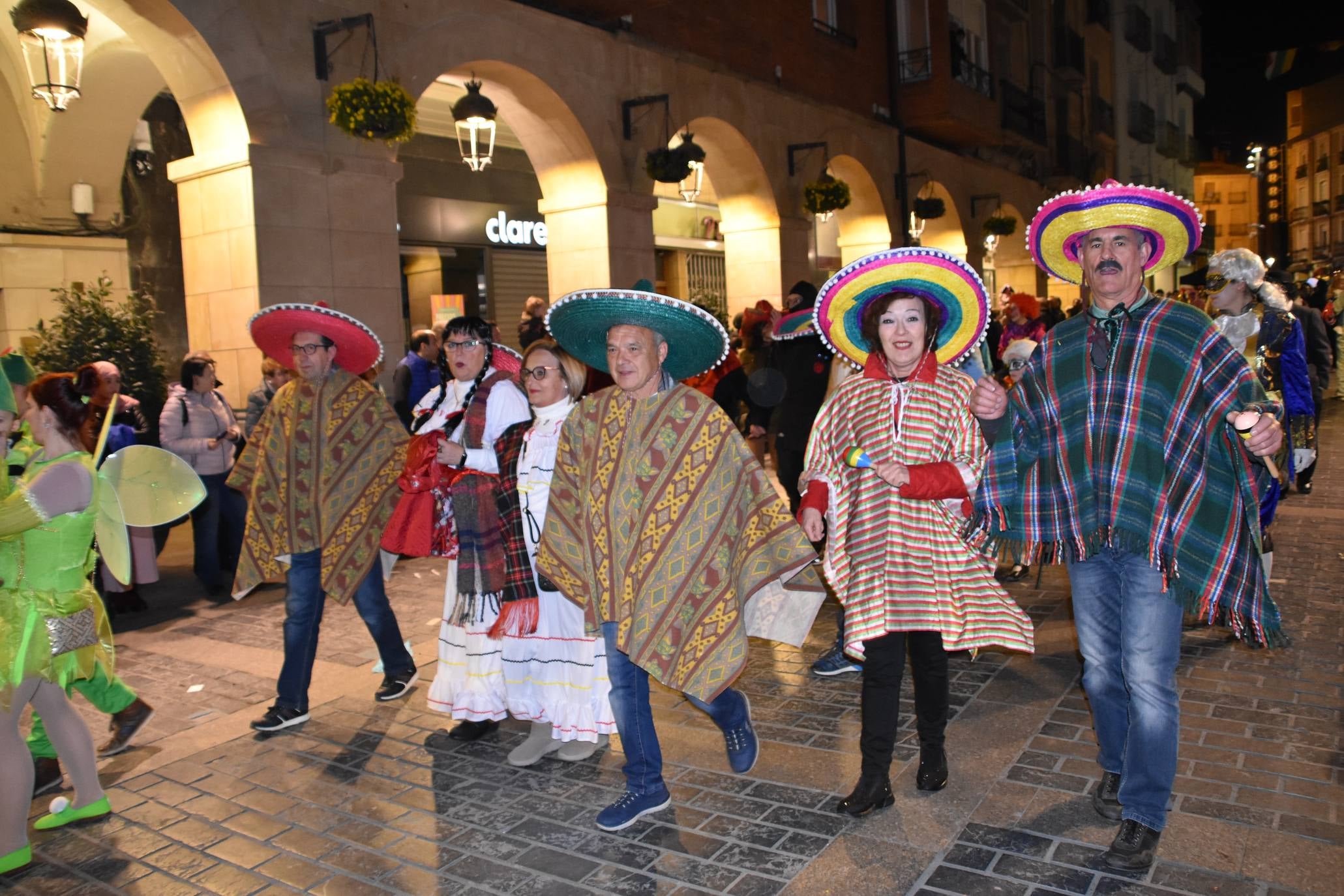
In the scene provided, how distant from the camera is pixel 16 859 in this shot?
149 inches

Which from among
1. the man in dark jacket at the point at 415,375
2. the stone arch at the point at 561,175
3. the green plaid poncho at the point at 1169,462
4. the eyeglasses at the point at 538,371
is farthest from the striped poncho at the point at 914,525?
the stone arch at the point at 561,175

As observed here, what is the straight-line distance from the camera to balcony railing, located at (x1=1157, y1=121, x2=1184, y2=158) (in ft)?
138

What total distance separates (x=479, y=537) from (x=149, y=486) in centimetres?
137

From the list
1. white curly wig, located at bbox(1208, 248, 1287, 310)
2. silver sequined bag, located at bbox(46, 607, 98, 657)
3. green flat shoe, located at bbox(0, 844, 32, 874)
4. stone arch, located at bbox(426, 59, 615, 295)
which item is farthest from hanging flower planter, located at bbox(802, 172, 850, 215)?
green flat shoe, located at bbox(0, 844, 32, 874)

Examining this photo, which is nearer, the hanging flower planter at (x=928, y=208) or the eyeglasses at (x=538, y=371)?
the eyeglasses at (x=538, y=371)

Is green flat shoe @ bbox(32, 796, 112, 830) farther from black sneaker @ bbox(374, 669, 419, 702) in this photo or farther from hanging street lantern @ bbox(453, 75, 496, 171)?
hanging street lantern @ bbox(453, 75, 496, 171)

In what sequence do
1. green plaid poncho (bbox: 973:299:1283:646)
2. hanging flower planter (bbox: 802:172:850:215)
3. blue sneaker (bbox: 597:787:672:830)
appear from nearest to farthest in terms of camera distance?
green plaid poncho (bbox: 973:299:1283:646), blue sneaker (bbox: 597:787:672:830), hanging flower planter (bbox: 802:172:850:215)

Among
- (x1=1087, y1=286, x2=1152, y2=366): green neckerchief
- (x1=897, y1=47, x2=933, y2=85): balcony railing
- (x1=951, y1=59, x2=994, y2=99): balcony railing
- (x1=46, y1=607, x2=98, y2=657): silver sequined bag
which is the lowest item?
(x1=46, y1=607, x2=98, y2=657): silver sequined bag

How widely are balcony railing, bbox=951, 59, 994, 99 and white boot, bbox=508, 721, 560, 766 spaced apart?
1992 cm

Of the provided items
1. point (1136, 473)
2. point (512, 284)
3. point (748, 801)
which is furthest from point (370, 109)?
point (512, 284)

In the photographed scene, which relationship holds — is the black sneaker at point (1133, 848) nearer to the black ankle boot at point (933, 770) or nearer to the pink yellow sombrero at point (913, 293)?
the black ankle boot at point (933, 770)

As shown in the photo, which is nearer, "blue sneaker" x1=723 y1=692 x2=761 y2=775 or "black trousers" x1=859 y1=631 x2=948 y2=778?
"black trousers" x1=859 y1=631 x2=948 y2=778

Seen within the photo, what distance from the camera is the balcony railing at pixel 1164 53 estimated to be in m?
42.3

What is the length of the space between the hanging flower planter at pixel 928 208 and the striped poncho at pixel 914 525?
55.1 ft
